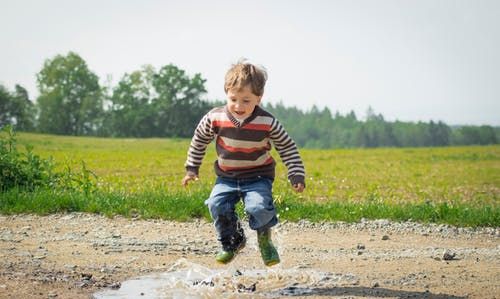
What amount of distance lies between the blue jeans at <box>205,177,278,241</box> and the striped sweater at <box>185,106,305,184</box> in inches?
3.0

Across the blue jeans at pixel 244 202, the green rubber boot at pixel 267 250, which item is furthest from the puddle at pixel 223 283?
the blue jeans at pixel 244 202

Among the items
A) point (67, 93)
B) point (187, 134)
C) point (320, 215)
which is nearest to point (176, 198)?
point (320, 215)

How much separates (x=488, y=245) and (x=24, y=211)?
612cm

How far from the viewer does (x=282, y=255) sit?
7750 millimetres

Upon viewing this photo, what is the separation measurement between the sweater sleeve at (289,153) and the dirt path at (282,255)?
3.11 ft

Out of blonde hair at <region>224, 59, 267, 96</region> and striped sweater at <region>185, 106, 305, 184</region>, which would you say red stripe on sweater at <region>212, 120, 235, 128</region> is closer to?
striped sweater at <region>185, 106, 305, 184</region>

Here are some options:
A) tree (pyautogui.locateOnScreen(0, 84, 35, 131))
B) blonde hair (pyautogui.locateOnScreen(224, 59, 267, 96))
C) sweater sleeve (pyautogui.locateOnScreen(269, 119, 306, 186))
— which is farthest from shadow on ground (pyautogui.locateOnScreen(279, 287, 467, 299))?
tree (pyautogui.locateOnScreen(0, 84, 35, 131))

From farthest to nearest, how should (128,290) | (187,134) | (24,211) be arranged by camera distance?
(187,134) < (24,211) < (128,290)

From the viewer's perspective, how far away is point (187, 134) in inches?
2940

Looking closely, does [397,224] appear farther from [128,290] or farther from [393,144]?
[393,144]

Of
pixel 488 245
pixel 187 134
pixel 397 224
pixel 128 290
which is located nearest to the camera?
pixel 128 290

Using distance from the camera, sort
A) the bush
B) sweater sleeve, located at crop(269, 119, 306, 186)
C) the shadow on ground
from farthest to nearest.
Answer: the bush
sweater sleeve, located at crop(269, 119, 306, 186)
the shadow on ground

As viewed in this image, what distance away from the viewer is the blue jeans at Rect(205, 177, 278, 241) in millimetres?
6188

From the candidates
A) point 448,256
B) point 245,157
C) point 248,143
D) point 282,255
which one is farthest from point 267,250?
point 448,256
